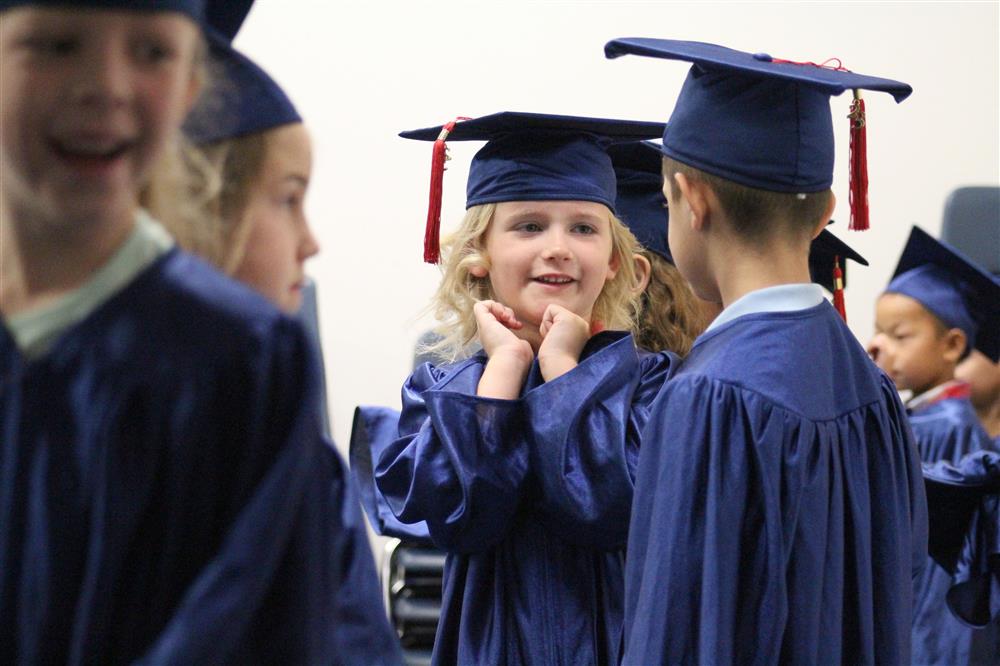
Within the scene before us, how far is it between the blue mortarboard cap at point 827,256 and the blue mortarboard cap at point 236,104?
1.79 m

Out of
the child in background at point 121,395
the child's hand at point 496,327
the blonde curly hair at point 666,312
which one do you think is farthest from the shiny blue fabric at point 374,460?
the child in background at point 121,395

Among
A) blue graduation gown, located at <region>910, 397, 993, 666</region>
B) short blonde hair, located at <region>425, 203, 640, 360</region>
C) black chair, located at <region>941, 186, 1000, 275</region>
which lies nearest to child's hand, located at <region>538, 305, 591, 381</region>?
short blonde hair, located at <region>425, 203, 640, 360</region>

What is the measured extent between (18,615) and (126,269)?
262mm

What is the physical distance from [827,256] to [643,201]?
0.48 metres

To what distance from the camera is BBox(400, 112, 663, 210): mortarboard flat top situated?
225 centimetres

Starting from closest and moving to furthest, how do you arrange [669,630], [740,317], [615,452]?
[669,630]
[740,317]
[615,452]

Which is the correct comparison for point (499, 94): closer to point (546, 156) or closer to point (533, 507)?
point (546, 156)

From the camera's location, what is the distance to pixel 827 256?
279 centimetres

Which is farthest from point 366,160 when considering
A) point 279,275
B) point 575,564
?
point 279,275

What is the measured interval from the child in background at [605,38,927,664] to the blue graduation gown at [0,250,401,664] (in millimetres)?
783

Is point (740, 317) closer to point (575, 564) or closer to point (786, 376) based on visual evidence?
point (786, 376)

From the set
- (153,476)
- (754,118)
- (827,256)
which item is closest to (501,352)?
(754,118)

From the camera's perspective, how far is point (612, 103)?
444cm

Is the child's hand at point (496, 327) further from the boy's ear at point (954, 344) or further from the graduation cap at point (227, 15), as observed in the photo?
the boy's ear at point (954, 344)
